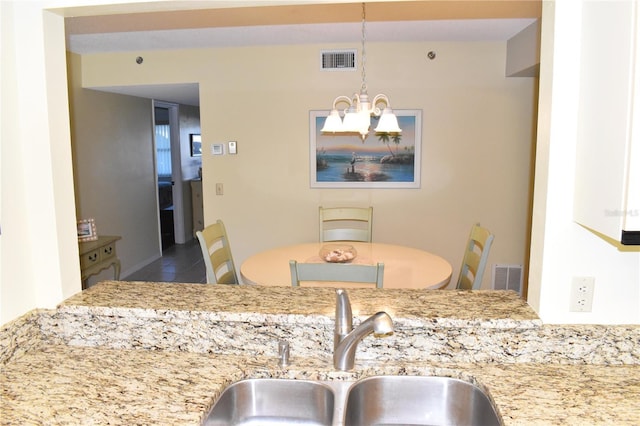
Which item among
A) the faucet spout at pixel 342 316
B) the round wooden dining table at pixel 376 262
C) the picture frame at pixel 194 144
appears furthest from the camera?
the picture frame at pixel 194 144

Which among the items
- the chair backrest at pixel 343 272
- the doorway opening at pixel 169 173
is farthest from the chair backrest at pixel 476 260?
the doorway opening at pixel 169 173

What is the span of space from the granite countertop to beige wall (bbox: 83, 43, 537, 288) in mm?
2781

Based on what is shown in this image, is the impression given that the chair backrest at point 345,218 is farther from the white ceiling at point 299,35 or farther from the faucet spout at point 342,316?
the faucet spout at point 342,316

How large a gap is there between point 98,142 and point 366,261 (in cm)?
339

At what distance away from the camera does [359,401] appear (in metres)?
1.32

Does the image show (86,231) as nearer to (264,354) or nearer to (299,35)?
(299,35)

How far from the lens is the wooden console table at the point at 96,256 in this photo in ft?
12.0

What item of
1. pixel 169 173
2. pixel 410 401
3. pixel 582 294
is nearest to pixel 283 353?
pixel 410 401

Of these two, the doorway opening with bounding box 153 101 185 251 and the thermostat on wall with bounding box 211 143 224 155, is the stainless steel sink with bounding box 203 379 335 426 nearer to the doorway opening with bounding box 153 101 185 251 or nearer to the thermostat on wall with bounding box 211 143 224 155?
the thermostat on wall with bounding box 211 143 224 155

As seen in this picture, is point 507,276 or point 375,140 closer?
point 375,140

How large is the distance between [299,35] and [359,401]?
10.4ft

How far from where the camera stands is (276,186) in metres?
4.39

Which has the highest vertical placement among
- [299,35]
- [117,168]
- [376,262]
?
[299,35]

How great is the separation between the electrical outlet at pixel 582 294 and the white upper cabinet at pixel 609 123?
0.20 meters
